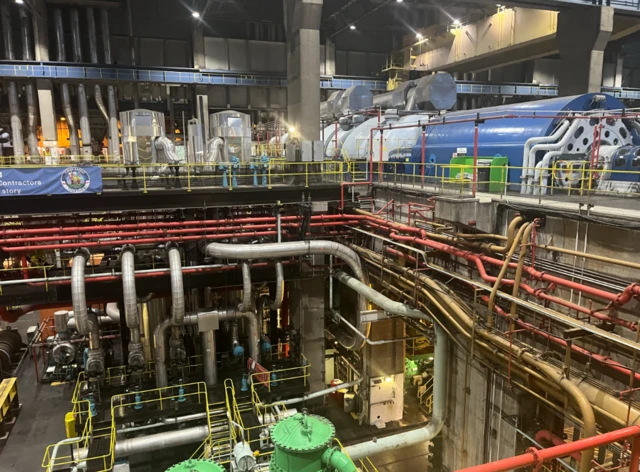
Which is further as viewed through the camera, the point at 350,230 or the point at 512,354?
the point at 350,230

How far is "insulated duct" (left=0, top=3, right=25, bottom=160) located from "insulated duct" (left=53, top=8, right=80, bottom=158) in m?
2.35

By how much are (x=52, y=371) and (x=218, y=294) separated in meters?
6.39

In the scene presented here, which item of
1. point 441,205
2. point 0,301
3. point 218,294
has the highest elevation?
point 441,205

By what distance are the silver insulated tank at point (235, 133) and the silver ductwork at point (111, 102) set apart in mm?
12052

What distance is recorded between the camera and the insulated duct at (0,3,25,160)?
25.1 m

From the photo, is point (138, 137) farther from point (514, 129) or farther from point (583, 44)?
point (583, 44)

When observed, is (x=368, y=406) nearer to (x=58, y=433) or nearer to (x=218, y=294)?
(x=218, y=294)

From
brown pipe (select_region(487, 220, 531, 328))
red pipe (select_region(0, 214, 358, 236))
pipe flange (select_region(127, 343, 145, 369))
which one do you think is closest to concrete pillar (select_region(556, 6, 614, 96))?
red pipe (select_region(0, 214, 358, 236))

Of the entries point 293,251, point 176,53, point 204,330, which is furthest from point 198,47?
point 204,330

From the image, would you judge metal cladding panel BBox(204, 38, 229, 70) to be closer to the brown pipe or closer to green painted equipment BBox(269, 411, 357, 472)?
the brown pipe

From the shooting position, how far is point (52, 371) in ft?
53.1

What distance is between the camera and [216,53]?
98.1 feet

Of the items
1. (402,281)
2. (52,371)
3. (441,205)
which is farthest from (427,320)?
(52,371)

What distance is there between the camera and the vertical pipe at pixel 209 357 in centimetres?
1438
